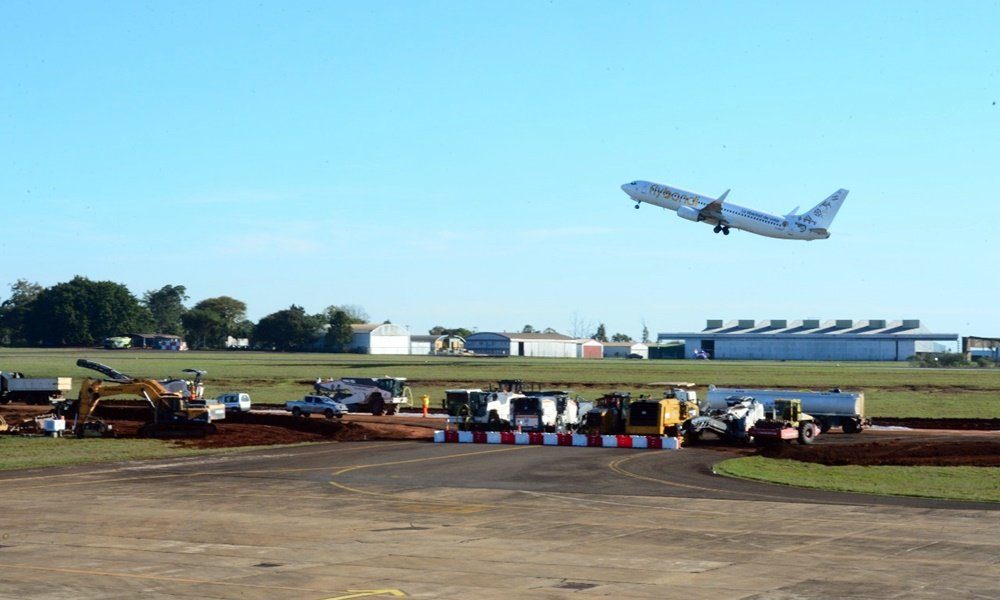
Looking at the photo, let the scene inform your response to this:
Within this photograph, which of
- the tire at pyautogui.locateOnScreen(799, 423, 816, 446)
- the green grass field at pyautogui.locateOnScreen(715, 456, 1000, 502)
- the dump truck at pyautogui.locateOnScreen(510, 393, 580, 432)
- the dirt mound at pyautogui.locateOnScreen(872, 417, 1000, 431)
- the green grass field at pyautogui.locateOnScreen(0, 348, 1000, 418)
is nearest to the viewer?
the green grass field at pyautogui.locateOnScreen(715, 456, 1000, 502)

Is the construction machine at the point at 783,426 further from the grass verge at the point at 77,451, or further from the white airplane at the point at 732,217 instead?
the white airplane at the point at 732,217

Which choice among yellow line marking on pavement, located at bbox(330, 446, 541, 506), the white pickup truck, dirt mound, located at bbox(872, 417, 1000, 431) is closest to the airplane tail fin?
dirt mound, located at bbox(872, 417, 1000, 431)

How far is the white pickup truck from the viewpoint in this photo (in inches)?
2751

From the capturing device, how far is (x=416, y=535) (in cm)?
2664

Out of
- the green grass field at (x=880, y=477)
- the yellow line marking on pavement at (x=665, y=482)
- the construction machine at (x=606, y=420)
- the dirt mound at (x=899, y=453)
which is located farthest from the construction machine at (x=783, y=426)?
the yellow line marking on pavement at (x=665, y=482)

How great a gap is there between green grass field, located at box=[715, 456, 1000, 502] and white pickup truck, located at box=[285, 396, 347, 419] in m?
30.6

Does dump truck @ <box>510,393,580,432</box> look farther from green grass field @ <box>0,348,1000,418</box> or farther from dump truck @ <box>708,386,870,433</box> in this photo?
green grass field @ <box>0,348,1000,418</box>

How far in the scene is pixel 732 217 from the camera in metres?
123

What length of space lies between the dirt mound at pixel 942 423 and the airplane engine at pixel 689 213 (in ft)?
172

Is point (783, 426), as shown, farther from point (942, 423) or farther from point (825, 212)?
point (825, 212)

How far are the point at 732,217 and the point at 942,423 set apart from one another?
5716cm

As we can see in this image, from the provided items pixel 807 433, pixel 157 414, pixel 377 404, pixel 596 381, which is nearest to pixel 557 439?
pixel 807 433

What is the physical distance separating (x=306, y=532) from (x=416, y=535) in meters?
2.48

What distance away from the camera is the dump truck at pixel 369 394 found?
73312 millimetres
